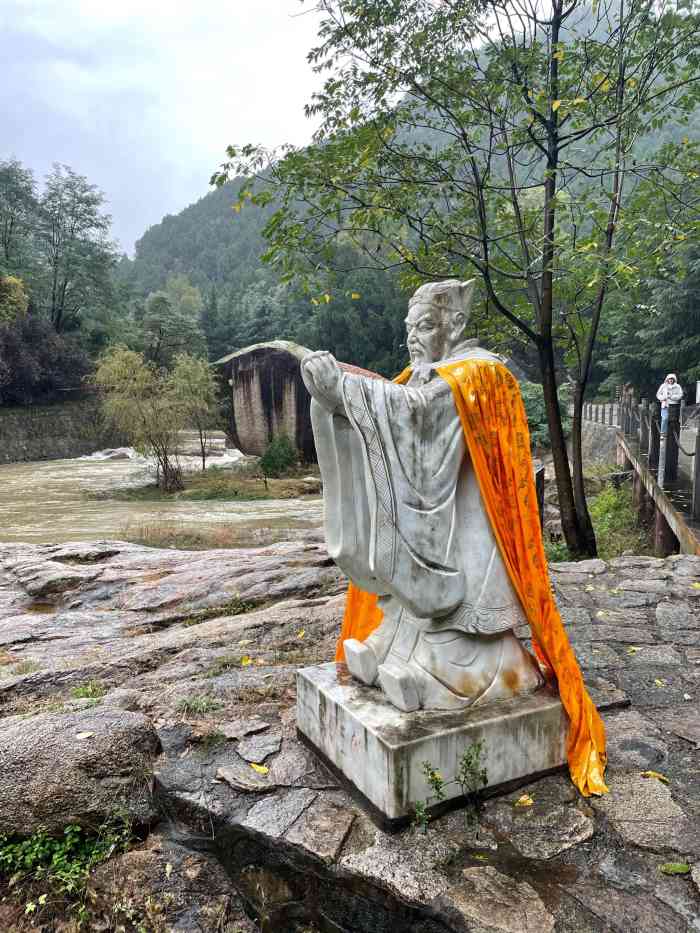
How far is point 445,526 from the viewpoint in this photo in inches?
103

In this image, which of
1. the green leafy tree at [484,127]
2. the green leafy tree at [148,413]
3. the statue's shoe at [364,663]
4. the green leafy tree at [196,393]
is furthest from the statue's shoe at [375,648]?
the green leafy tree at [196,393]

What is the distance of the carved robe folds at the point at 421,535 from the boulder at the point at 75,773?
1.30 m

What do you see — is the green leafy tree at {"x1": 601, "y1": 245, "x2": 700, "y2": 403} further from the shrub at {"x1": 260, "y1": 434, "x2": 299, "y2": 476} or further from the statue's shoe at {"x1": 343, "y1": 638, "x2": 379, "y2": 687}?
the statue's shoe at {"x1": 343, "y1": 638, "x2": 379, "y2": 687}

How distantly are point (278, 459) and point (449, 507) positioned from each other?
19.5 meters

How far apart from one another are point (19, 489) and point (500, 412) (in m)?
21.5

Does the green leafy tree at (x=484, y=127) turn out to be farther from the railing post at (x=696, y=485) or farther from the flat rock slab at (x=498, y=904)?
the flat rock slab at (x=498, y=904)

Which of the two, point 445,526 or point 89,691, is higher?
point 445,526

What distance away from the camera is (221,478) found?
2081cm

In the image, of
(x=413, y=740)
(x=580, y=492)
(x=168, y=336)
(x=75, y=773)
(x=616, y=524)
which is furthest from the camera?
(x=168, y=336)

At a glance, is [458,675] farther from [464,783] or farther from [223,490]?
[223,490]

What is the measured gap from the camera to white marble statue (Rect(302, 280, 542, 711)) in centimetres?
254

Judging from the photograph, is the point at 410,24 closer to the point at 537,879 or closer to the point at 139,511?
the point at 537,879

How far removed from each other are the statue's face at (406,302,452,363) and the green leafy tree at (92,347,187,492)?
59.1 ft

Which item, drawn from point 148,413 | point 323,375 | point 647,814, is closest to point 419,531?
point 323,375
